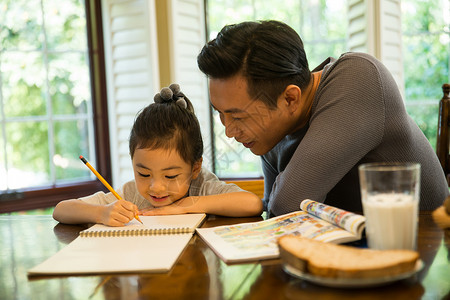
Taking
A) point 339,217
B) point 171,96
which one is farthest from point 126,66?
point 339,217

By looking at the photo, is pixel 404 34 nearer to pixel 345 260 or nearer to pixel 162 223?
pixel 162 223

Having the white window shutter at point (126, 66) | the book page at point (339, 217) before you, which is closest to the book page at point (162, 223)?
the book page at point (339, 217)

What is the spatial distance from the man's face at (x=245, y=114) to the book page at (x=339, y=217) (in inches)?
14.1

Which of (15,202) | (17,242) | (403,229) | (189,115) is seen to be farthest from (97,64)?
(403,229)

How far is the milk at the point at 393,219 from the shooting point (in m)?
0.74

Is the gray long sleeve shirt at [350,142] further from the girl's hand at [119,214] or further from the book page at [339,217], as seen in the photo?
the girl's hand at [119,214]

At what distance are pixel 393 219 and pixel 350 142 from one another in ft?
1.74

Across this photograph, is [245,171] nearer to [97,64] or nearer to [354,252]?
[97,64]

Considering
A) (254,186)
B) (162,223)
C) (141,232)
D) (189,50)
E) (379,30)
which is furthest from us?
(189,50)

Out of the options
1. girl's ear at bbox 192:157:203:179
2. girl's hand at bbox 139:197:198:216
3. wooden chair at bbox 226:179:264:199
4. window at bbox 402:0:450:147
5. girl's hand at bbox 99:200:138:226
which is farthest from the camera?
window at bbox 402:0:450:147

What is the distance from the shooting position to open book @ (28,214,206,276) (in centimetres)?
81

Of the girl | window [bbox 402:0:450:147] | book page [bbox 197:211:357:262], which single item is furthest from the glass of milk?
window [bbox 402:0:450:147]

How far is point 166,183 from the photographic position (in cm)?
142

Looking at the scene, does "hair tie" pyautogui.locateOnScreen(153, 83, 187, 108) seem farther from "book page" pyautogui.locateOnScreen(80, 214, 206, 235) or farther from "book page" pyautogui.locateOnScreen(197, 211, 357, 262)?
"book page" pyautogui.locateOnScreen(197, 211, 357, 262)
